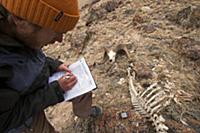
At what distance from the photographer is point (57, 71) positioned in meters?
3.02

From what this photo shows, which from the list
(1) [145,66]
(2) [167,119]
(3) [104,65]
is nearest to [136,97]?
(2) [167,119]

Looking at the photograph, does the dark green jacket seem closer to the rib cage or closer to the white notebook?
the white notebook

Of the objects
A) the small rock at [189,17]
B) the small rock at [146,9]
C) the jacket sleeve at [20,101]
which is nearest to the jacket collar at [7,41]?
the jacket sleeve at [20,101]

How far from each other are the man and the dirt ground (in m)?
0.72

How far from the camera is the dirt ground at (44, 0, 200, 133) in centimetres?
328

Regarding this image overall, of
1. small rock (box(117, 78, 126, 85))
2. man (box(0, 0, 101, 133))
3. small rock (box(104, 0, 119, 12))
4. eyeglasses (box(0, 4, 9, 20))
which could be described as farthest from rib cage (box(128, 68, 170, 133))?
small rock (box(104, 0, 119, 12))

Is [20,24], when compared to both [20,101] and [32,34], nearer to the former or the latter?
[32,34]

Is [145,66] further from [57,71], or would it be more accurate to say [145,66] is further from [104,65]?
[57,71]

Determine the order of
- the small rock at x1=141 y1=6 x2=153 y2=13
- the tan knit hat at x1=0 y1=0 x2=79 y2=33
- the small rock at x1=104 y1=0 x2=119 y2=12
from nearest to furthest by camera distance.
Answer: the tan knit hat at x1=0 y1=0 x2=79 y2=33 → the small rock at x1=141 y1=6 x2=153 y2=13 → the small rock at x1=104 y1=0 x2=119 y2=12

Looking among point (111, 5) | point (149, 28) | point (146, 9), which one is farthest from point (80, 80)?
point (111, 5)

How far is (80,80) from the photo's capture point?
2941 millimetres

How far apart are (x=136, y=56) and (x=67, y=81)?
Answer: 3.81 feet

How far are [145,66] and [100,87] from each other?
0.39m

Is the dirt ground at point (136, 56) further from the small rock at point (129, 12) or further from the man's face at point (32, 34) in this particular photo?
the man's face at point (32, 34)
